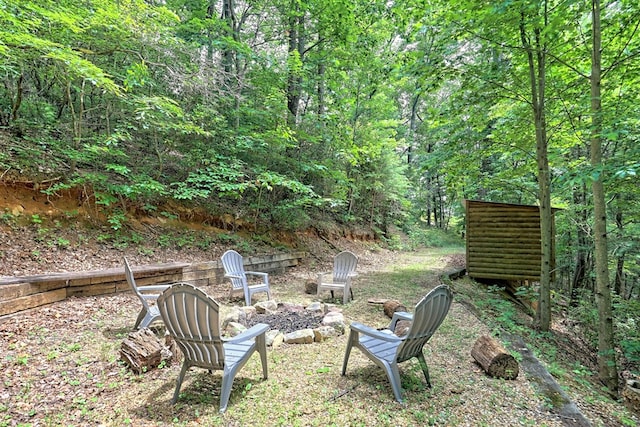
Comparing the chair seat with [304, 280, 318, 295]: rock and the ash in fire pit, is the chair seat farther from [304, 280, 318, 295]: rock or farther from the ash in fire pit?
[304, 280, 318, 295]: rock

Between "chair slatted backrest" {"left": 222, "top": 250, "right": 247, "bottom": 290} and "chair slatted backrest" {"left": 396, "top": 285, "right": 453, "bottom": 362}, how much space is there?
2.96 metres

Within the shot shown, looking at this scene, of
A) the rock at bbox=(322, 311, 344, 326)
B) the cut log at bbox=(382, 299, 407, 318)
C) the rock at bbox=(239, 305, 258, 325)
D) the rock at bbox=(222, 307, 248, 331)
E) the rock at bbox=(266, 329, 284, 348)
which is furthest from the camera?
the cut log at bbox=(382, 299, 407, 318)

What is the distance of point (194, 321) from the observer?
205 centimetres

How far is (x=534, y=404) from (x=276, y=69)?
7701 mm

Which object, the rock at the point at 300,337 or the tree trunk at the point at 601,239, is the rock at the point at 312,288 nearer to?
the rock at the point at 300,337

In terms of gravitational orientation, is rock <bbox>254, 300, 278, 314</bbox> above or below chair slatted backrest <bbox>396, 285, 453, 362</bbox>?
below

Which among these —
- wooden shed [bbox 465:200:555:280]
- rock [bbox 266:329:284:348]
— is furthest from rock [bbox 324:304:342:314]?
wooden shed [bbox 465:200:555:280]

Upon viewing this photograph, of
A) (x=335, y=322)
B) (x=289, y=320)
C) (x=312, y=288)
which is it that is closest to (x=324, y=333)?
(x=335, y=322)

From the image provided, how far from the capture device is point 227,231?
22.7 ft

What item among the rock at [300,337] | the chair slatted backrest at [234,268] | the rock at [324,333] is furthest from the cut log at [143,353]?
the chair slatted backrest at [234,268]

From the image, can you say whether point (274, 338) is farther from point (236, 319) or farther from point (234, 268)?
point (234, 268)

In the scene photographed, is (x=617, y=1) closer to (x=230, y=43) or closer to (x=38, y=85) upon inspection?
(x=230, y=43)

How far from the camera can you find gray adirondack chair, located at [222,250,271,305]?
178 inches

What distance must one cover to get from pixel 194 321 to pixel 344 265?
11.9 ft
